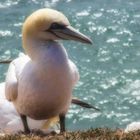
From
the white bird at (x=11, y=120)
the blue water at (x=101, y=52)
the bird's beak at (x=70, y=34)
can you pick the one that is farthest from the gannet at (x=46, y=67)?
the blue water at (x=101, y=52)

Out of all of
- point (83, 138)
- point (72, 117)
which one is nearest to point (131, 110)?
point (72, 117)

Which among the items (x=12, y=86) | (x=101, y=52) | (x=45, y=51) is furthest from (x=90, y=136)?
(x=101, y=52)

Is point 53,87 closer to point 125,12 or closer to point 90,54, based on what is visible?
point 90,54

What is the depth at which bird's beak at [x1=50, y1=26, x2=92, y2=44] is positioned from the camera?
771cm

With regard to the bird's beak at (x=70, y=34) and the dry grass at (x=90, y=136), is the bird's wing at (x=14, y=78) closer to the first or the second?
the bird's beak at (x=70, y=34)

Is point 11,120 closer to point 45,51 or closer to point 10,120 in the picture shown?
point 10,120

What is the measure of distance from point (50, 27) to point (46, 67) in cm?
52

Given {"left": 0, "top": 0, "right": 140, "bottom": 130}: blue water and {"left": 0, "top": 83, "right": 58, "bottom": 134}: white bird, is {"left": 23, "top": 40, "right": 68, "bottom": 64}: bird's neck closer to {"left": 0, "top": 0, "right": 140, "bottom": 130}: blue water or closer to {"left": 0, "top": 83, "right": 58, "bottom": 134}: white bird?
{"left": 0, "top": 83, "right": 58, "bottom": 134}: white bird

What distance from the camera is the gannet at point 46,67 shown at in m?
7.74

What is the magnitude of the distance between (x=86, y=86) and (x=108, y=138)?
15.5m

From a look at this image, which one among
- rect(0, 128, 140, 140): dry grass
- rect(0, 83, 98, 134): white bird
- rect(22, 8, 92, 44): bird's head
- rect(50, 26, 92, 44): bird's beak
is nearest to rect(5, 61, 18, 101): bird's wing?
rect(22, 8, 92, 44): bird's head

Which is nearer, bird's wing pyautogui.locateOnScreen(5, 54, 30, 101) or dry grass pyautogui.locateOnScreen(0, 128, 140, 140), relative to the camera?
dry grass pyautogui.locateOnScreen(0, 128, 140, 140)

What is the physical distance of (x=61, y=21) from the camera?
7863mm

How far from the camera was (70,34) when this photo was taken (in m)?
7.77
